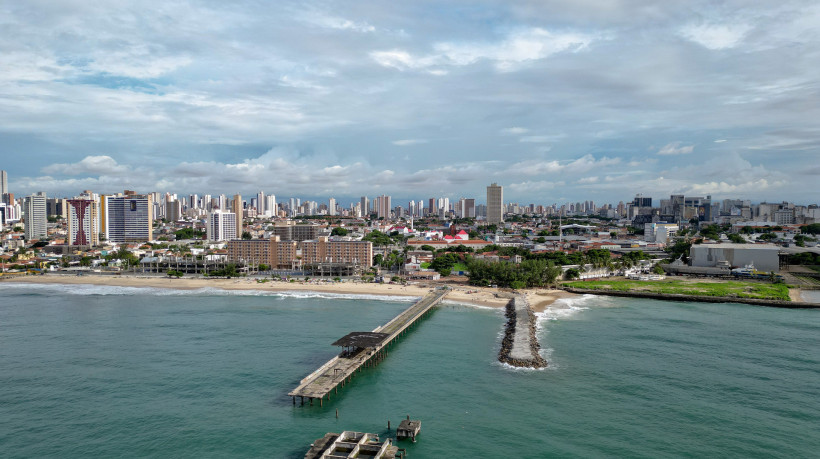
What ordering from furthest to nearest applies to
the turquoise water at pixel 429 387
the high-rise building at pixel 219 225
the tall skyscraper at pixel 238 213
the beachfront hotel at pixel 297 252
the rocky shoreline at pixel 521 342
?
the tall skyscraper at pixel 238 213
the high-rise building at pixel 219 225
the beachfront hotel at pixel 297 252
the rocky shoreline at pixel 521 342
the turquoise water at pixel 429 387

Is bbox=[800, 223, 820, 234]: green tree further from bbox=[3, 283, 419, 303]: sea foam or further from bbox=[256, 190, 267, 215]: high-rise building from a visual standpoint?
bbox=[256, 190, 267, 215]: high-rise building

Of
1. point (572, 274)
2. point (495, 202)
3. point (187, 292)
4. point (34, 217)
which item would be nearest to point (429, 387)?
point (187, 292)

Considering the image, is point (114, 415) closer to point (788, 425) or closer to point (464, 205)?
point (788, 425)

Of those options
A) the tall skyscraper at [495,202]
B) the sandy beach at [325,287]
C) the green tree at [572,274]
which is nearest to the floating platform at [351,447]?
the sandy beach at [325,287]

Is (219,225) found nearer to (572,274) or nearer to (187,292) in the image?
(187,292)

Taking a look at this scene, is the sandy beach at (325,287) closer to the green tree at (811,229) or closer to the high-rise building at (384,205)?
the green tree at (811,229)
